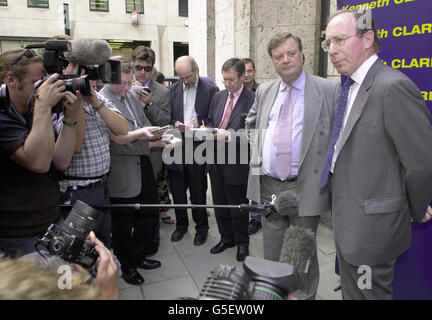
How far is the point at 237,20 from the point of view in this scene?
17.1ft

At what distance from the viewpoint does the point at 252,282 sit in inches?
38.0

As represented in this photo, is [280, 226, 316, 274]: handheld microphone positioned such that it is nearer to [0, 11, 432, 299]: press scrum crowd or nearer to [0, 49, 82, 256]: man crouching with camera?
[0, 11, 432, 299]: press scrum crowd

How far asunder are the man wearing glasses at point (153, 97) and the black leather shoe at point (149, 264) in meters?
0.22

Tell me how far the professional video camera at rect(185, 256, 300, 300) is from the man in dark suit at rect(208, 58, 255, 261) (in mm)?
2380

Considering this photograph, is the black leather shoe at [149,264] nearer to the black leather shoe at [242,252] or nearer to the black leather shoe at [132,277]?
the black leather shoe at [132,277]

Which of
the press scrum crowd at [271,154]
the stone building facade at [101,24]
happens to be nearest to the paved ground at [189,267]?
the press scrum crowd at [271,154]

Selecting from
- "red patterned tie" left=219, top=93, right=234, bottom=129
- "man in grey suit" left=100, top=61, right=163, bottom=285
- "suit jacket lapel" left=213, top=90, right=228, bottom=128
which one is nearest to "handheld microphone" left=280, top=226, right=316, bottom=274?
"man in grey suit" left=100, top=61, right=163, bottom=285

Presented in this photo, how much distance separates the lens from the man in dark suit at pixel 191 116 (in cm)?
400

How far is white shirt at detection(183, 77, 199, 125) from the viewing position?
13.3ft

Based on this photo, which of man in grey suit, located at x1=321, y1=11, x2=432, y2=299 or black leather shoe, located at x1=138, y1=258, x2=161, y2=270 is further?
black leather shoe, located at x1=138, y1=258, x2=161, y2=270

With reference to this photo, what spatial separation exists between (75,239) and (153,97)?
2.66 m
